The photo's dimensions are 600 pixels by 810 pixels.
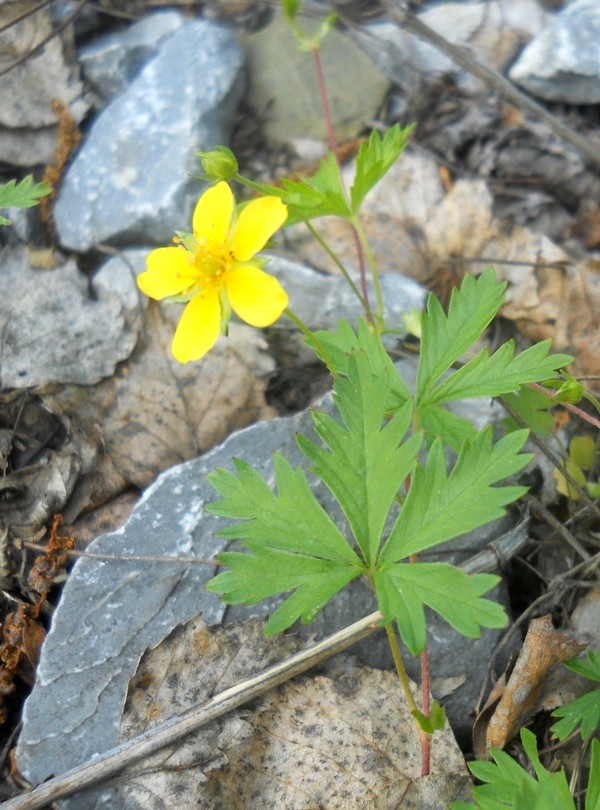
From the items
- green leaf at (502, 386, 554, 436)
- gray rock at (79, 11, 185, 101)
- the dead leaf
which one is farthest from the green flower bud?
gray rock at (79, 11, 185, 101)

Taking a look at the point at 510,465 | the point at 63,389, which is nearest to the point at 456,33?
the point at 63,389

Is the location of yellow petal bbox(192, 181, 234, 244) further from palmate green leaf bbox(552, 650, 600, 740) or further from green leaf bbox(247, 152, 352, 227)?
palmate green leaf bbox(552, 650, 600, 740)

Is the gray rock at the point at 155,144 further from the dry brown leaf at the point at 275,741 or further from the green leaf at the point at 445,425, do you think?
the dry brown leaf at the point at 275,741

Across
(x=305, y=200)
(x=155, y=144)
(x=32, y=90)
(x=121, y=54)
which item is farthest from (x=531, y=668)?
(x=121, y=54)

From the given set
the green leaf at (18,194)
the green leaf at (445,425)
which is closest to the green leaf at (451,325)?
the green leaf at (445,425)

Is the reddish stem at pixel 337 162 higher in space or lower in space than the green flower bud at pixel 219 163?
lower

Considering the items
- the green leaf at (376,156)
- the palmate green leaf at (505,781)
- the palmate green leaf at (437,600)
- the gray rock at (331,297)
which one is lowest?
the palmate green leaf at (505,781)

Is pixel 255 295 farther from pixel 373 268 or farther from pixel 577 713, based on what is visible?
pixel 577 713
